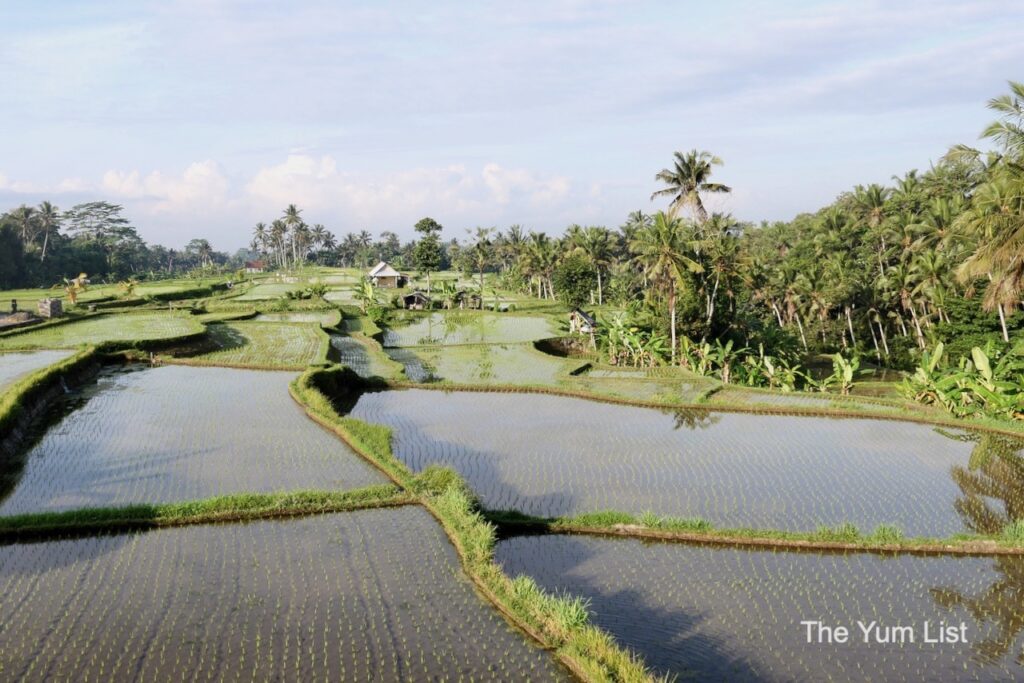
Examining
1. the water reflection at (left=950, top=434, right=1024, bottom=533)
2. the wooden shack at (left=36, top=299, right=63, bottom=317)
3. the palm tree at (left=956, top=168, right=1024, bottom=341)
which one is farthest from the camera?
the wooden shack at (left=36, top=299, right=63, bottom=317)

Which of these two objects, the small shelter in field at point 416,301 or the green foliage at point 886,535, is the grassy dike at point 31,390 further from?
the small shelter in field at point 416,301

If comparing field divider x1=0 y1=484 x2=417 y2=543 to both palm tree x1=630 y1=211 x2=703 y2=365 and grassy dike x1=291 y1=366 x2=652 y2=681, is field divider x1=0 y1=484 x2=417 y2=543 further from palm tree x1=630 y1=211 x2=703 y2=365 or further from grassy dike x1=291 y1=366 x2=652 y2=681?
palm tree x1=630 y1=211 x2=703 y2=365

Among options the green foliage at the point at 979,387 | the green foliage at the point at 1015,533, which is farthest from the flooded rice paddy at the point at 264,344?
the green foliage at the point at 1015,533

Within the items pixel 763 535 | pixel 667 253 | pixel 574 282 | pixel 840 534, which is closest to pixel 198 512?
pixel 763 535

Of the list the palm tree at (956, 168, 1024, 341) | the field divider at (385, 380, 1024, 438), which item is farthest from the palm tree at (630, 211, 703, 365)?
the palm tree at (956, 168, 1024, 341)

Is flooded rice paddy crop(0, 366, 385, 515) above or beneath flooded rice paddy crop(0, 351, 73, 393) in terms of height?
beneath

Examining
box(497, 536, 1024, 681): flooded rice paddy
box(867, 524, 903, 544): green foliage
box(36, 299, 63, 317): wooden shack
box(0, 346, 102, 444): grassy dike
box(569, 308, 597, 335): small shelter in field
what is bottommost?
box(497, 536, 1024, 681): flooded rice paddy

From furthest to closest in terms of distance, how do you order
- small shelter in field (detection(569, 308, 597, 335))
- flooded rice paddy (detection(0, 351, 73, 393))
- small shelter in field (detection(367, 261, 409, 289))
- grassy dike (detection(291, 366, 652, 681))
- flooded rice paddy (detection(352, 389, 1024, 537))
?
small shelter in field (detection(367, 261, 409, 289)), small shelter in field (detection(569, 308, 597, 335)), flooded rice paddy (detection(0, 351, 73, 393)), flooded rice paddy (detection(352, 389, 1024, 537)), grassy dike (detection(291, 366, 652, 681))
